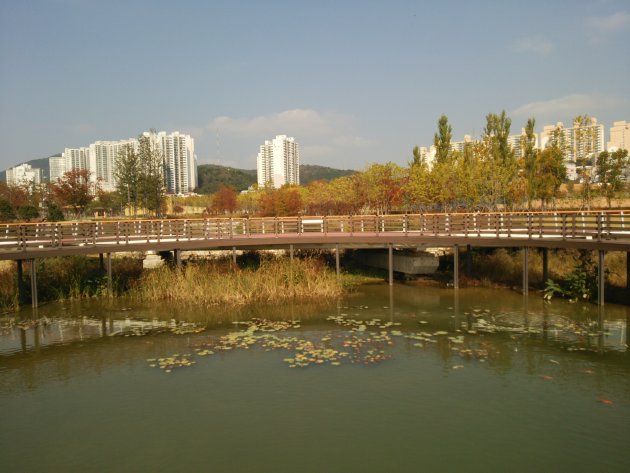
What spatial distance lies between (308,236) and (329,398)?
14947mm

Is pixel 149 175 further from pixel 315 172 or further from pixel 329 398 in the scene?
pixel 315 172

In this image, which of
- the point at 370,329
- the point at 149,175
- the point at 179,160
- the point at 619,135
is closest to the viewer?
the point at 370,329

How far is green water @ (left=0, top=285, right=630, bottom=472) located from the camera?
816cm

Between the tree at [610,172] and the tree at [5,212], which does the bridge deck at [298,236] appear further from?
the tree at [5,212]

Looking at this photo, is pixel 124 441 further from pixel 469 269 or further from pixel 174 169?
pixel 174 169

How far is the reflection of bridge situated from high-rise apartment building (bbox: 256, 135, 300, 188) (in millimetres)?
124511

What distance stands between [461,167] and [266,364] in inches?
1217

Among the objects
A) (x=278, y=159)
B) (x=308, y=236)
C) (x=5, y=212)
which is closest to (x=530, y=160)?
(x=308, y=236)

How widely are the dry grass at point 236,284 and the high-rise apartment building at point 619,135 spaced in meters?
89.5

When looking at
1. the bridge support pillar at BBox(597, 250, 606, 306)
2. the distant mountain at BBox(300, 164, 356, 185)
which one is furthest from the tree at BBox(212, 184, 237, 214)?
the distant mountain at BBox(300, 164, 356, 185)

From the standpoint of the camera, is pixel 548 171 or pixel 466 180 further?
pixel 548 171

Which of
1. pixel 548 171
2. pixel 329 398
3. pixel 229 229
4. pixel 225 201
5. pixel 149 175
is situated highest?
pixel 149 175

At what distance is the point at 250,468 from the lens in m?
7.83

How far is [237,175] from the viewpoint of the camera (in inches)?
6324
